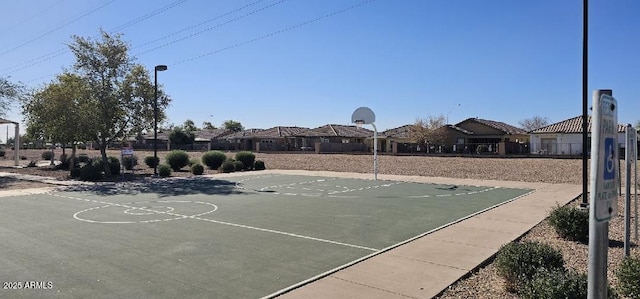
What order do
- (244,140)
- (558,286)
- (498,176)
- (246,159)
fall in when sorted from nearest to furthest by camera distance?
(558,286), (498,176), (246,159), (244,140)

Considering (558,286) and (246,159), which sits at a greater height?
(246,159)

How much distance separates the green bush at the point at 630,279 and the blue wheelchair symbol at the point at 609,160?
11.8ft

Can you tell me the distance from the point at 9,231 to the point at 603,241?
485 inches

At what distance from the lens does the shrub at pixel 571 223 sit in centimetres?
937

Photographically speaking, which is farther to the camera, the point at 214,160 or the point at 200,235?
the point at 214,160

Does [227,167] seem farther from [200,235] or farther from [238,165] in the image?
[200,235]

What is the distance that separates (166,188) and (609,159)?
20038 mm

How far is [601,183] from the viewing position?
2.73m

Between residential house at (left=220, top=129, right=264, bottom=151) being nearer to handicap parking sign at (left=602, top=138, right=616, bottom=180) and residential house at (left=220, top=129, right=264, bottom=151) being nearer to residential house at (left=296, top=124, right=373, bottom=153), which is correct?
residential house at (left=296, top=124, right=373, bottom=153)

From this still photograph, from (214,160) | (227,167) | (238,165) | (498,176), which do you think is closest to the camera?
(498,176)

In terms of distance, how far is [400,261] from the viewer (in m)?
7.84

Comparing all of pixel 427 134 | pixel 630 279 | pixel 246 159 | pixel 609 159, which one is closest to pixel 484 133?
pixel 427 134

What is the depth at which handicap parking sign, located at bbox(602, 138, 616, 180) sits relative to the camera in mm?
2781

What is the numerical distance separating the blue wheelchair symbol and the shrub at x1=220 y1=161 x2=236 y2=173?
97.7ft
